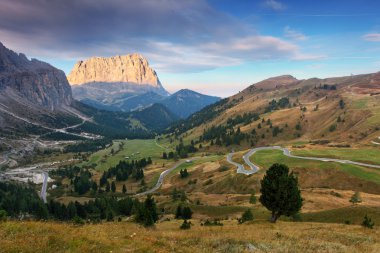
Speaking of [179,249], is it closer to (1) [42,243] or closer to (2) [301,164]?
(1) [42,243]

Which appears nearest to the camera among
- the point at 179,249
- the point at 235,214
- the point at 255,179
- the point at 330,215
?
the point at 179,249

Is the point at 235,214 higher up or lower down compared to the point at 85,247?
lower down

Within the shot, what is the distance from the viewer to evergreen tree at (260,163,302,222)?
182ft

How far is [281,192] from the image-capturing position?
55.7 metres

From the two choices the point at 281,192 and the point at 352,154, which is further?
the point at 352,154

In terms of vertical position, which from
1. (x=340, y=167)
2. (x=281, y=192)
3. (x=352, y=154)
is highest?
(x=281, y=192)

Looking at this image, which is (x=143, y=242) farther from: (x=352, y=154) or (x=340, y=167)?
(x=352, y=154)

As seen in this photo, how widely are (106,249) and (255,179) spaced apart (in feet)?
451

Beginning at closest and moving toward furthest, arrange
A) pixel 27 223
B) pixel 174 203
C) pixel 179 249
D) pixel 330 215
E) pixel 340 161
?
1. pixel 179 249
2. pixel 27 223
3. pixel 330 215
4. pixel 174 203
5. pixel 340 161

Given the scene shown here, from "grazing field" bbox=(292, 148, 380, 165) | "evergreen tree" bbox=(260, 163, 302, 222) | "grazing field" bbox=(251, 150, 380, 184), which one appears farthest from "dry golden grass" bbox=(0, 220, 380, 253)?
"grazing field" bbox=(292, 148, 380, 165)

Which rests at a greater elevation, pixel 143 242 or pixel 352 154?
pixel 143 242

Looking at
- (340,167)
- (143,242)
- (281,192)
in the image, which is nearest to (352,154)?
(340,167)

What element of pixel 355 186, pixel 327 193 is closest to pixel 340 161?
pixel 355 186

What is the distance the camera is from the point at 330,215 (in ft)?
232
